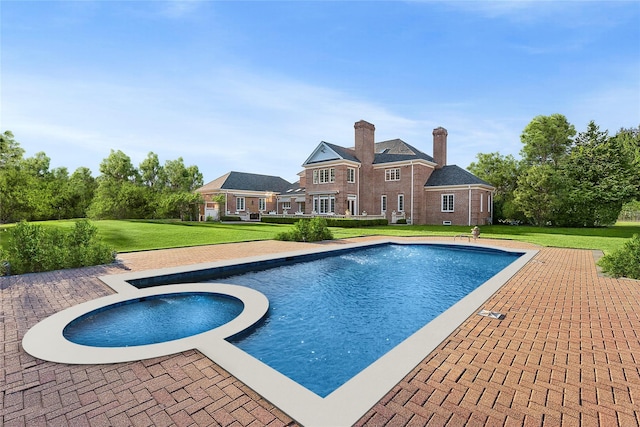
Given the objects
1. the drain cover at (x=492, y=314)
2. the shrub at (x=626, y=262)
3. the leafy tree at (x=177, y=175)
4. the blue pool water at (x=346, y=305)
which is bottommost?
the blue pool water at (x=346, y=305)

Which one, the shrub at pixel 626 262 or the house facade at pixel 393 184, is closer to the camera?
the shrub at pixel 626 262

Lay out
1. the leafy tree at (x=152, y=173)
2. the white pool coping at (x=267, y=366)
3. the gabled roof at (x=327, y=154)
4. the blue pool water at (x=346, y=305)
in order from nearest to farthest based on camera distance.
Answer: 1. the white pool coping at (x=267, y=366)
2. the blue pool water at (x=346, y=305)
3. the gabled roof at (x=327, y=154)
4. the leafy tree at (x=152, y=173)

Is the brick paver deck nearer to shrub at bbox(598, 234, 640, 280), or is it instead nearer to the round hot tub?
the round hot tub

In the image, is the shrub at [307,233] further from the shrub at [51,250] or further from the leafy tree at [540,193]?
the leafy tree at [540,193]

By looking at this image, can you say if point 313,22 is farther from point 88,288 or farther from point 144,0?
point 88,288

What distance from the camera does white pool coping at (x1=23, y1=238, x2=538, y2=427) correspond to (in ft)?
9.43

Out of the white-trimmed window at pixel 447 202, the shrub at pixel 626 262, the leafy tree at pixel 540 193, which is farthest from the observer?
the white-trimmed window at pixel 447 202

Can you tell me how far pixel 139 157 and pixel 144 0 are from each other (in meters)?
45.1

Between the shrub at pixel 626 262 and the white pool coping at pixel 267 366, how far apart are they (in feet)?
17.1

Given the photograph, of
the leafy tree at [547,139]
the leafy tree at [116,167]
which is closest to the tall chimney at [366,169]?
the leafy tree at [547,139]

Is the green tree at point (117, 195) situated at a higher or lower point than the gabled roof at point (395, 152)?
lower

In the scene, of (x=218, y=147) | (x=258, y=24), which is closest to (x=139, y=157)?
(x=218, y=147)

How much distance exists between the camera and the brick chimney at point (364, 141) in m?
35.1

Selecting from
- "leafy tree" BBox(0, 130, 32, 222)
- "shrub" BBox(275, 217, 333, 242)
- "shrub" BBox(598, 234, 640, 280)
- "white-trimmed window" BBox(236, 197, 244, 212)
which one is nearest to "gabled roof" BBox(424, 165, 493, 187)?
"shrub" BBox(275, 217, 333, 242)
